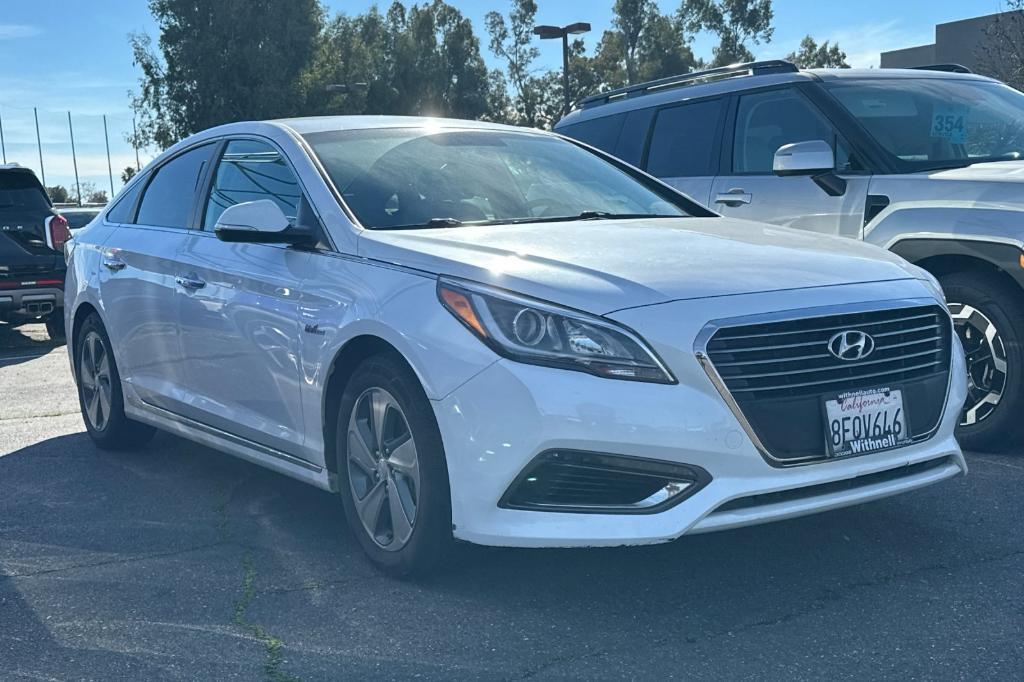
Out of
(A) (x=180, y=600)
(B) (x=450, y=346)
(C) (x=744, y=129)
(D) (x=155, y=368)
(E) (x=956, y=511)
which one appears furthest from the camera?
(C) (x=744, y=129)

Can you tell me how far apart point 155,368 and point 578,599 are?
2.76 metres

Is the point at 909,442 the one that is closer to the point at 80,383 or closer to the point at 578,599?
the point at 578,599

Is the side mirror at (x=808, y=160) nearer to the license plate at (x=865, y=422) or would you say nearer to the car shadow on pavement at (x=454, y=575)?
the car shadow on pavement at (x=454, y=575)

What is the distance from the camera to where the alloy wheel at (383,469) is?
3949mm

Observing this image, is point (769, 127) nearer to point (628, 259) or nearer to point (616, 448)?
point (628, 259)

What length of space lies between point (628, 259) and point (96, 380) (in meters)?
3.72

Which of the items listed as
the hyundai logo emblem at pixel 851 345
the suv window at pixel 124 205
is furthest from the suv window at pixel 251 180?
the hyundai logo emblem at pixel 851 345

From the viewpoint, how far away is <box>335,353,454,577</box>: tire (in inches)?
149

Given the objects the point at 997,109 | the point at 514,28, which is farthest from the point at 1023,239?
the point at 514,28

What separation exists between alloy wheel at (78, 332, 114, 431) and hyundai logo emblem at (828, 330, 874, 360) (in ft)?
13.1

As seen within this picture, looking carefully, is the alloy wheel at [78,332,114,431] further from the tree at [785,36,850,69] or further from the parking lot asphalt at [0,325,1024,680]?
the tree at [785,36,850,69]

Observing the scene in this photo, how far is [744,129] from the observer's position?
282 inches

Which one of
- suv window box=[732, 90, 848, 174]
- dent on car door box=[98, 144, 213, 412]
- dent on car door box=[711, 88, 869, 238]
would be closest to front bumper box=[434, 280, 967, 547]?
dent on car door box=[98, 144, 213, 412]

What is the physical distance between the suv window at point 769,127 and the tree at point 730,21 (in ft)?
163
